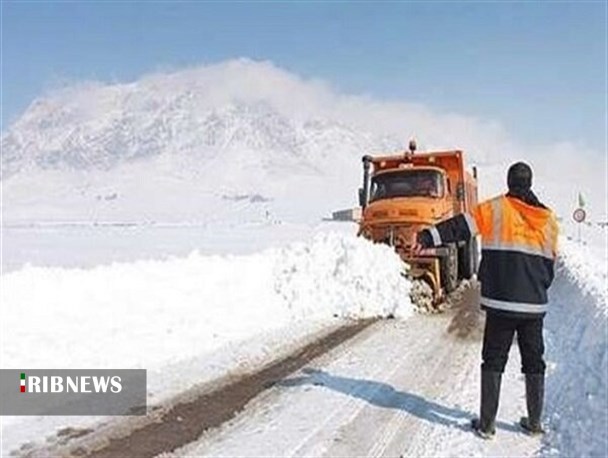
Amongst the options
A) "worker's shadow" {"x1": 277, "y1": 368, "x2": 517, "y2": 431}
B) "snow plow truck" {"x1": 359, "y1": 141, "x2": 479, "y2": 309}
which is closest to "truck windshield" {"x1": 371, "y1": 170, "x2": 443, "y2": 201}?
"snow plow truck" {"x1": 359, "y1": 141, "x2": 479, "y2": 309}

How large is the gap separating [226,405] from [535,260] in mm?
3021

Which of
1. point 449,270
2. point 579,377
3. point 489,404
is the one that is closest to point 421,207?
point 449,270

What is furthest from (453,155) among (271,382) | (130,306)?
(271,382)

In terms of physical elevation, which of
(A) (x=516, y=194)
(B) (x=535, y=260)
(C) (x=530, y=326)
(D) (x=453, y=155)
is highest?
(D) (x=453, y=155)

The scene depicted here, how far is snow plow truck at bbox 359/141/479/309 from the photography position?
14039mm

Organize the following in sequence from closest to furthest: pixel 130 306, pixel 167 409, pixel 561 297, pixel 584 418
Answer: pixel 584 418
pixel 167 409
pixel 130 306
pixel 561 297

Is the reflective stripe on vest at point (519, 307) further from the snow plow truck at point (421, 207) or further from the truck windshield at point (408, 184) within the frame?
the truck windshield at point (408, 184)

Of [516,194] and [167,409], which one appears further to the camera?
[167,409]

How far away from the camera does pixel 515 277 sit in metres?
6.19

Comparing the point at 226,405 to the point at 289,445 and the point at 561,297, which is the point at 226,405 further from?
the point at 561,297

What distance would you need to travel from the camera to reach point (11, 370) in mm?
8203

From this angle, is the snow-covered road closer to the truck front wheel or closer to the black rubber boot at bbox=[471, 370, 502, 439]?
the black rubber boot at bbox=[471, 370, 502, 439]

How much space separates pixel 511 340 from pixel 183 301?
609cm

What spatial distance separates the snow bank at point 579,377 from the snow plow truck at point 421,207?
102 inches
